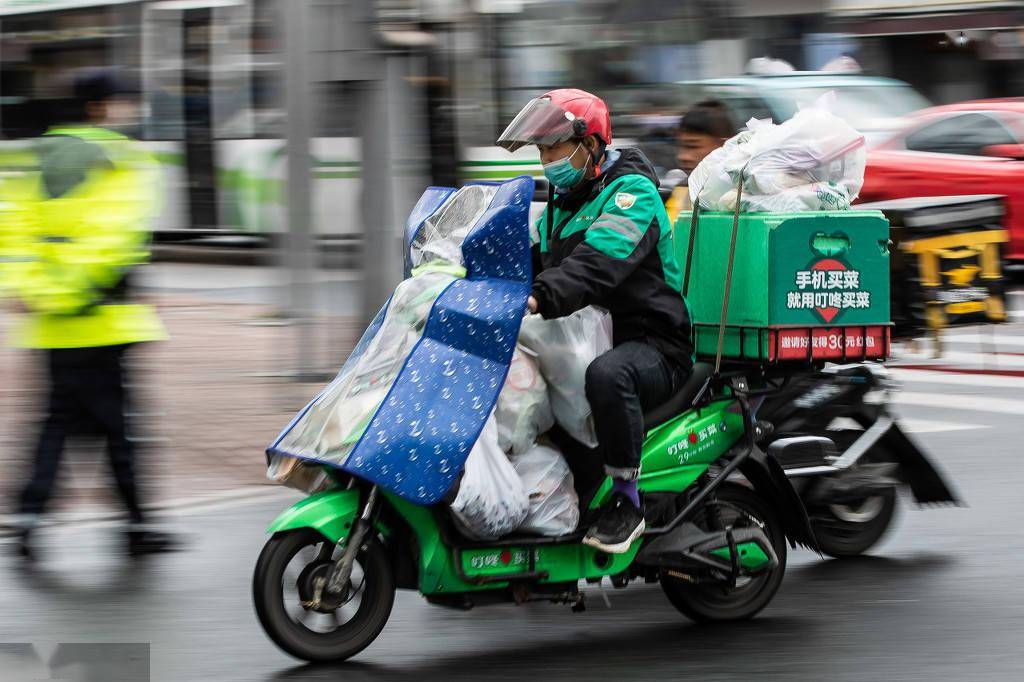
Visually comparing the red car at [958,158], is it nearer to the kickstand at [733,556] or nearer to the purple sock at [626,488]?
the kickstand at [733,556]

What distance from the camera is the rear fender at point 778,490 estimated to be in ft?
19.1

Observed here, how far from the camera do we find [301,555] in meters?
5.14

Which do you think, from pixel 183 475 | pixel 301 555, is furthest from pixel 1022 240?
pixel 301 555

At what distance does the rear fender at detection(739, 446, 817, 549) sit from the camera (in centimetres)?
581

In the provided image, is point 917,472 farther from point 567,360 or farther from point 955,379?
point 955,379

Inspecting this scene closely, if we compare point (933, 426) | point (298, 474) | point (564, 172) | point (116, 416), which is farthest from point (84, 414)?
point (933, 426)

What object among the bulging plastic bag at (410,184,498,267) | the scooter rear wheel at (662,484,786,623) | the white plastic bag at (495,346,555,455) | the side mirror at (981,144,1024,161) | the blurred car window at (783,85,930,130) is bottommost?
the scooter rear wheel at (662,484,786,623)

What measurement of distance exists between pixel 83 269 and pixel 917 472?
3.40m

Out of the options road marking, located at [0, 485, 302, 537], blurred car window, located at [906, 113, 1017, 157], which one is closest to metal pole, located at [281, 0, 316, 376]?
road marking, located at [0, 485, 302, 537]

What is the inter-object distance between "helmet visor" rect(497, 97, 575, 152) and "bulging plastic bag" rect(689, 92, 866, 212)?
871mm

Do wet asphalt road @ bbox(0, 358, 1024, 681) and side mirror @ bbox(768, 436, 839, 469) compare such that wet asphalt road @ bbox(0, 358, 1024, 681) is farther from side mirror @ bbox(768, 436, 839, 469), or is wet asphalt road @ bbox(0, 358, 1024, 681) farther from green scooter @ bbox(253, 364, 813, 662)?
side mirror @ bbox(768, 436, 839, 469)

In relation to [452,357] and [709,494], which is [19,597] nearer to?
[452,357]

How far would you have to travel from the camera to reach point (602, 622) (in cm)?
579

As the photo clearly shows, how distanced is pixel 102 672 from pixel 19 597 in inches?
40.8
